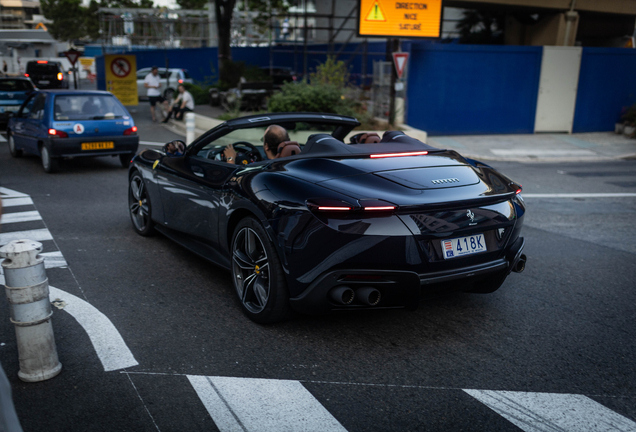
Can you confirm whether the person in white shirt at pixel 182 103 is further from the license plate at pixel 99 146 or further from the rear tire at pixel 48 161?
the rear tire at pixel 48 161

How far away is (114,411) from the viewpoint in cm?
304

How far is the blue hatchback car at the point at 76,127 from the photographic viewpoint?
10703 mm

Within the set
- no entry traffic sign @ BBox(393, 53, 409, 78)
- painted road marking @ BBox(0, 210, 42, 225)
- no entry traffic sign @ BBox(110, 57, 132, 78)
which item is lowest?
painted road marking @ BBox(0, 210, 42, 225)

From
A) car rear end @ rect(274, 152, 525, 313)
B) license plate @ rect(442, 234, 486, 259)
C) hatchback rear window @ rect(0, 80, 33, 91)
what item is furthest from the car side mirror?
hatchback rear window @ rect(0, 80, 33, 91)

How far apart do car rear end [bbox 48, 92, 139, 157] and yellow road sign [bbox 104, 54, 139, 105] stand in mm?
11596

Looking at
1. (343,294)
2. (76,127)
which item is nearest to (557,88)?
(76,127)

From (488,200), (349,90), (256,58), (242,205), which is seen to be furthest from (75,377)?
(256,58)

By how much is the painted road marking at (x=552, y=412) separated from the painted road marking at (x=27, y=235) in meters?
5.19

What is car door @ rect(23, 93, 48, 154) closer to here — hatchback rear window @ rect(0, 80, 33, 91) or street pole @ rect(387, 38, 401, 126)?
hatchback rear window @ rect(0, 80, 33, 91)

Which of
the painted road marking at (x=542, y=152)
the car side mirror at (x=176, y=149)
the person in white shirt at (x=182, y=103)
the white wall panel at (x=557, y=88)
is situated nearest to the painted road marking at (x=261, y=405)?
the car side mirror at (x=176, y=149)

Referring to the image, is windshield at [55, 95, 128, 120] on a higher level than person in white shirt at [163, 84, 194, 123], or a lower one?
higher

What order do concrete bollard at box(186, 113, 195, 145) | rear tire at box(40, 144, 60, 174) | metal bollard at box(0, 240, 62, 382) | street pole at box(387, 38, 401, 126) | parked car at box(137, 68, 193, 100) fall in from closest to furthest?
metal bollard at box(0, 240, 62, 382) → rear tire at box(40, 144, 60, 174) → concrete bollard at box(186, 113, 195, 145) → street pole at box(387, 38, 401, 126) → parked car at box(137, 68, 193, 100)

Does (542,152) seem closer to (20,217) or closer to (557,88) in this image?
(557,88)

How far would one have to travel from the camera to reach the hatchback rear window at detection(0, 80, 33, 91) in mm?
17422
